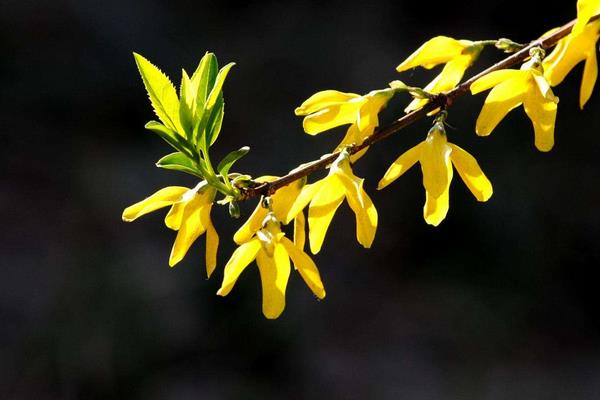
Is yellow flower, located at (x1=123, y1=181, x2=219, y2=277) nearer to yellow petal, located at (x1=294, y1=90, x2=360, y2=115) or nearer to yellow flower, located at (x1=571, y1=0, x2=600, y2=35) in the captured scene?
yellow petal, located at (x1=294, y1=90, x2=360, y2=115)

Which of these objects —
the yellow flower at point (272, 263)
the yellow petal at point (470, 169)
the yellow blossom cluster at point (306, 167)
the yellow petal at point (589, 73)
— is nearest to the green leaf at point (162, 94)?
the yellow blossom cluster at point (306, 167)

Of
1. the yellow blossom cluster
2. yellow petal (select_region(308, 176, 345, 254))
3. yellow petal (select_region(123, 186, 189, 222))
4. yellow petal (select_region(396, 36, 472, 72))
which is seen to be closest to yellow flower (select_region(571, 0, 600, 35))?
the yellow blossom cluster

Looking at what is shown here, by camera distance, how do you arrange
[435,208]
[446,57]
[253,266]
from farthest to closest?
1. [253,266]
2. [446,57]
3. [435,208]

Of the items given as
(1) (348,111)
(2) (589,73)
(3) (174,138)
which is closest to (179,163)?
(3) (174,138)

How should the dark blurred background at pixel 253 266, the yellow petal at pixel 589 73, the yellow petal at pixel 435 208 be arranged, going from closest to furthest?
the yellow petal at pixel 435 208
the yellow petal at pixel 589 73
the dark blurred background at pixel 253 266

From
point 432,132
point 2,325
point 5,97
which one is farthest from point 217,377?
point 432,132

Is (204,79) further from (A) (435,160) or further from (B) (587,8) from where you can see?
(B) (587,8)

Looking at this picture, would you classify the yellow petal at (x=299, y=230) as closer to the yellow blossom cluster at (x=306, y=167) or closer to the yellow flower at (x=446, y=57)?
the yellow blossom cluster at (x=306, y=167)
